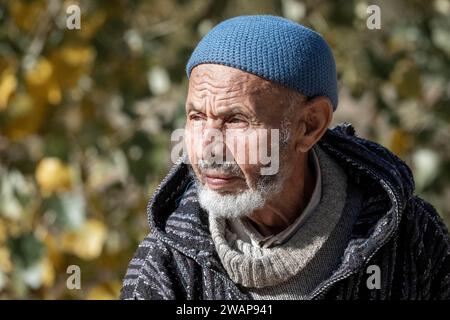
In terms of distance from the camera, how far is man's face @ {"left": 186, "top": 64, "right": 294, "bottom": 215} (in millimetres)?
1994

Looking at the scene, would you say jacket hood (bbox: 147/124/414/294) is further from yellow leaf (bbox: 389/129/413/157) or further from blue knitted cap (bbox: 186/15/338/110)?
yellow leaf (bbox: 389/129/413/157)

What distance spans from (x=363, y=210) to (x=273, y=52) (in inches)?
15.8

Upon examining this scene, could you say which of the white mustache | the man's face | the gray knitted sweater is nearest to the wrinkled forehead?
the man's face

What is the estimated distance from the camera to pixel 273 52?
1.99 m

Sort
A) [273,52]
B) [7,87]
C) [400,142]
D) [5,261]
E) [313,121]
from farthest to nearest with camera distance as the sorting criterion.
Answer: [400,142], [5,261], [7,87], [313,121], [273,52]

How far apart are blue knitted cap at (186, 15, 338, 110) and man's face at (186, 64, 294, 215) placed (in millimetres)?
22

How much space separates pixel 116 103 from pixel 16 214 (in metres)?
0.56

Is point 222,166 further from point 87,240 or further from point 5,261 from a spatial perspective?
point 5,261

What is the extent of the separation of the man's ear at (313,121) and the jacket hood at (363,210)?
0.45 feet

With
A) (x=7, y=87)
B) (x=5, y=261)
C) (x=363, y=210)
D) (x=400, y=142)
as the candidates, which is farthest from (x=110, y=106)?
(x=363, y=210)

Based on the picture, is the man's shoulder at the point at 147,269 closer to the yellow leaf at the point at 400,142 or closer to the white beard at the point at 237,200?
the white beard at the point at 237,200

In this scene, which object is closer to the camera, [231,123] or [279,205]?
[231,123]

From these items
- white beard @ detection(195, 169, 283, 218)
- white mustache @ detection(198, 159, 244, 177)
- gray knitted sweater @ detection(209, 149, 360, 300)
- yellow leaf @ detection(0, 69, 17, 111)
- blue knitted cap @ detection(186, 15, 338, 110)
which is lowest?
gray knitted sweater @ detection(209, 149, 360, 300)

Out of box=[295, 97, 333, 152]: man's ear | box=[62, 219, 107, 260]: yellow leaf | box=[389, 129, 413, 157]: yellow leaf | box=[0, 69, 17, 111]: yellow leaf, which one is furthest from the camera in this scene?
box=[389, 129, 413, 157]: yellow leaf
